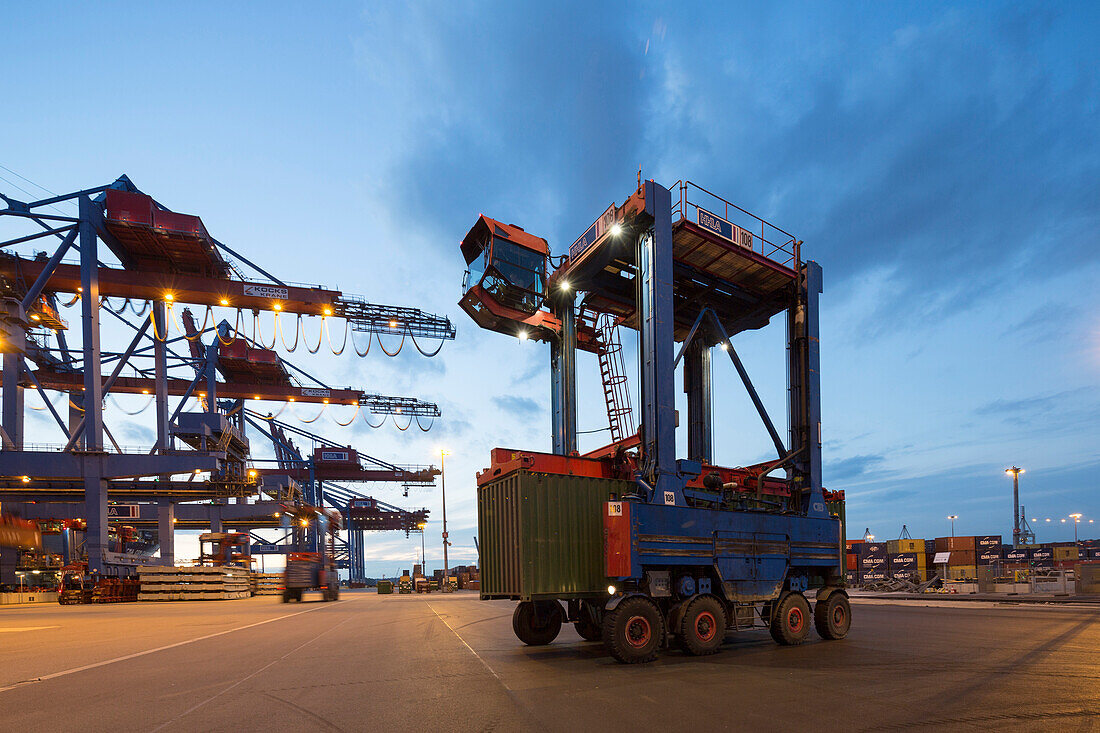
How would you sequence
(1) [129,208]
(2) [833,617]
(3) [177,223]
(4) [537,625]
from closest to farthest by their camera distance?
(4) [537,625] < (2) [833,617] < (3) [177,223] < (1) [129,208]

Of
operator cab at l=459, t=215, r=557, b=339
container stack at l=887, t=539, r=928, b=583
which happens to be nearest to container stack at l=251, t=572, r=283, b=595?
operator cab at l=459, t=215, r=557, b=339

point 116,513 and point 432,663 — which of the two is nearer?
point 432,663

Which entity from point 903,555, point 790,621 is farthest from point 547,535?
point 903,555

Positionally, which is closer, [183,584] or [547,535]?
[547,535]

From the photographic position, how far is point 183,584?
37.1 metres

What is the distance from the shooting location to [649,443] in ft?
39.8

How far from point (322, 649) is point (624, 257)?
1059 centimetres

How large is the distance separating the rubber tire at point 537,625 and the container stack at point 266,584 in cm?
4354

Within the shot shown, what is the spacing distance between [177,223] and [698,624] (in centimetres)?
A: 3509

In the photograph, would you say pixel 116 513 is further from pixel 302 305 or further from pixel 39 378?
pixel 302 305

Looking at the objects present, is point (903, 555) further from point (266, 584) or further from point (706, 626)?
point (266, 584)

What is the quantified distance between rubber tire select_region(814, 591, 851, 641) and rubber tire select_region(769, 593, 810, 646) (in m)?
0.58

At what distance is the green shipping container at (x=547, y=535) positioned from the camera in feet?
34.7

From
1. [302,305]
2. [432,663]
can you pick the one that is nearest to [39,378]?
[302,305]
